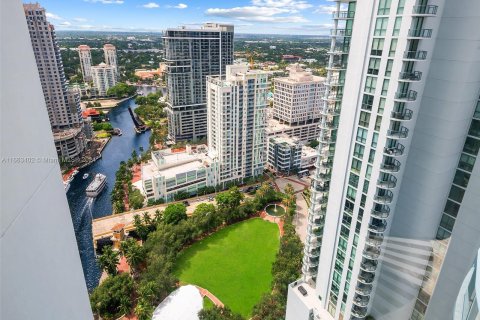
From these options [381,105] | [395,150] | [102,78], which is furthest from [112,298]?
[102,78]

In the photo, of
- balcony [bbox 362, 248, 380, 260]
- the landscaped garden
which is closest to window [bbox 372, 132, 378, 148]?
balcony [bbox 362, 248, 380, 260]

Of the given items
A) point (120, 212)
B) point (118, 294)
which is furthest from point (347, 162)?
point (120, 212)

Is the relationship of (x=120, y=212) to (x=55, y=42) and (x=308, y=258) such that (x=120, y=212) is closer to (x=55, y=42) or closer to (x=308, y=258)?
(x=308, y=258)

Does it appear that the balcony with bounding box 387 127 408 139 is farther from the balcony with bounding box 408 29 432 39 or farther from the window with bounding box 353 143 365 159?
the balcony with bounding box 408 29 432 39

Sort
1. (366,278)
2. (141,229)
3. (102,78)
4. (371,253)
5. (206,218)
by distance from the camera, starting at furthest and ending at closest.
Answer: (102,78)
(206,218)
(141,229)
(366,278)
(371,253)

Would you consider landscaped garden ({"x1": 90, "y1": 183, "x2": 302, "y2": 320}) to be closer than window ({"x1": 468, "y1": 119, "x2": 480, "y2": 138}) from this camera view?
No

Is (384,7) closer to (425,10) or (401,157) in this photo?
(425,10)
